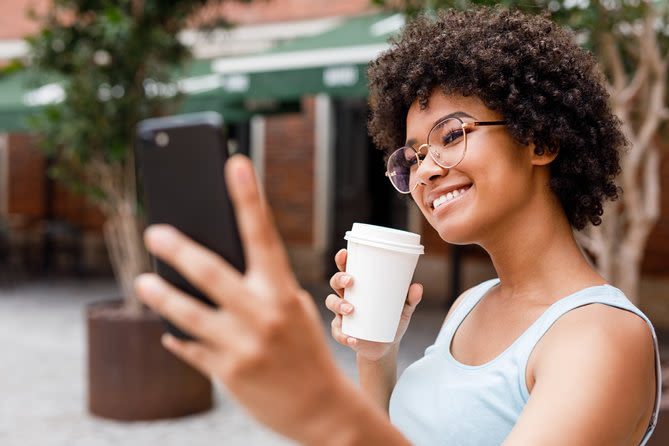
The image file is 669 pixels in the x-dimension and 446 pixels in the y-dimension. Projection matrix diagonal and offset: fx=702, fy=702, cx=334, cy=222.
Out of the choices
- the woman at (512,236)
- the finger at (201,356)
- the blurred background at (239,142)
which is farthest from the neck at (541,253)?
the finger at (201,356)

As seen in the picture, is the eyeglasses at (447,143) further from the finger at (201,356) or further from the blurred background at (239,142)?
the finger at (201,356)

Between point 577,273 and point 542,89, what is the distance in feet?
1.13

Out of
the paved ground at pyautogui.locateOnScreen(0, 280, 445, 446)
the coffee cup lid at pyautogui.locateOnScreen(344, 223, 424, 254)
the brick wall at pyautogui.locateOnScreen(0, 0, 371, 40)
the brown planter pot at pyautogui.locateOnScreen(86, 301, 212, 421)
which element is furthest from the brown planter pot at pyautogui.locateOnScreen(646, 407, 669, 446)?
the brick wall at pyautogui.locateOnScreen(0, 0, 371, 40)

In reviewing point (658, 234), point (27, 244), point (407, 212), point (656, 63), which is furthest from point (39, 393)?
point (27, 244)

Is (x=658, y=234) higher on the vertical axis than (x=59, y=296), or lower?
higher

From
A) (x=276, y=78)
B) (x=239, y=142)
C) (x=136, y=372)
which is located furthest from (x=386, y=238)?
(x=239, y=142)

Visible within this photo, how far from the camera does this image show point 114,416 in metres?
4.62

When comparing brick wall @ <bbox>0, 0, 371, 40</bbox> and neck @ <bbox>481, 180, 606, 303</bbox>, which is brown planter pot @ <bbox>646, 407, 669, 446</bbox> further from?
brick wall @ <bbox>0, 0, 371, 40</bbox>

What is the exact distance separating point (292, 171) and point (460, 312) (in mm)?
9555

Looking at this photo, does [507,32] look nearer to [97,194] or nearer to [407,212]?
[97,194]

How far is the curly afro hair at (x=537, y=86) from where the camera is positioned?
127cm

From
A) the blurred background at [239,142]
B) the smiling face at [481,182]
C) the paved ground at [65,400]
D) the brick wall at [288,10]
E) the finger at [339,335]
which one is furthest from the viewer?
the brick wall at [288,10]

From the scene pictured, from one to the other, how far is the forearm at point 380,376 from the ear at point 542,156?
517 millimetres

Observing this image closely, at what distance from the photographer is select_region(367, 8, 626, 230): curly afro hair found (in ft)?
4.18
